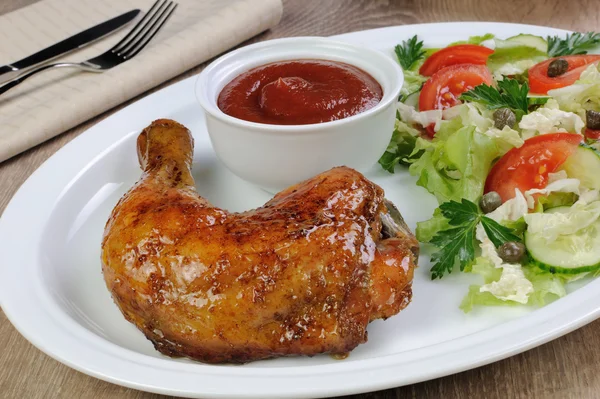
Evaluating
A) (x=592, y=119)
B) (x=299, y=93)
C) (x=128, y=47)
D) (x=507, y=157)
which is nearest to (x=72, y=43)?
(x=128, y=47)

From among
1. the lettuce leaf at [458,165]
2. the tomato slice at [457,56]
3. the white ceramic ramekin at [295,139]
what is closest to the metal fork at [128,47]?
the white ceramic ramekin at [295,139]

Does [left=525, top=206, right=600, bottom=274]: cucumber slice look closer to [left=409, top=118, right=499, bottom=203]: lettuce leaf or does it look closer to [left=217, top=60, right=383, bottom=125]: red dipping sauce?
[left=409, top=118, right=499, bottom=203]: lettuce leaf

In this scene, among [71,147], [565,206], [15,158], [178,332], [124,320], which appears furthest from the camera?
[15,158]

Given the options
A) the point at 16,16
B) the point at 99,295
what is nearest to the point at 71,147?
the point at 99,295

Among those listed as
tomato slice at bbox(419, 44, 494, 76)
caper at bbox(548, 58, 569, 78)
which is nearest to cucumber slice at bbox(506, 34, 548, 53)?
tomato slice at bbox(419, 44, 494, 76)

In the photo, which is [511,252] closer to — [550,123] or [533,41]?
[550,123]

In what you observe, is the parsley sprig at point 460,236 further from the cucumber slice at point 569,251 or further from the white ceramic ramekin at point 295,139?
the white ceramic ramekin at point 295,139

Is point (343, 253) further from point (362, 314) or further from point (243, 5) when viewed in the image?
point (243, 5)
